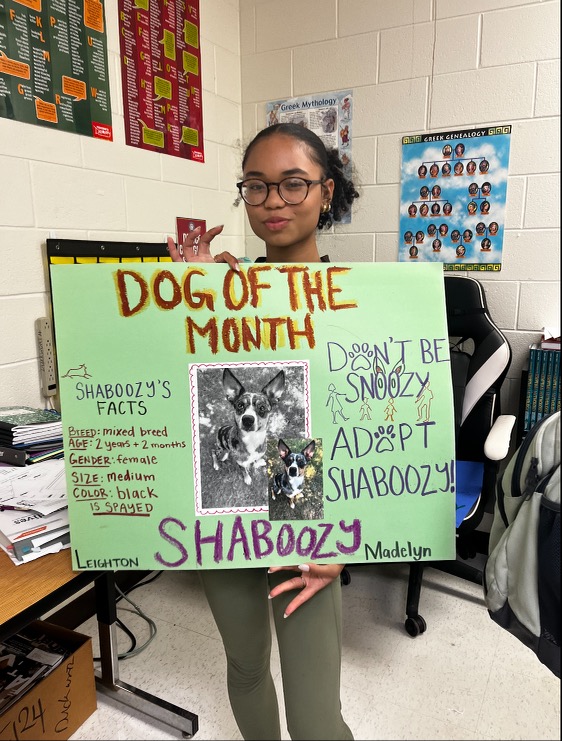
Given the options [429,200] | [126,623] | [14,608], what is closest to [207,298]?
[14,608]

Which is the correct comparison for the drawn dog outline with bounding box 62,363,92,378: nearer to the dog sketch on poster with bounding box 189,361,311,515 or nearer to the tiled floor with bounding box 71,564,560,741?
the dog sketch on poster with bounding box 189,361,311,515

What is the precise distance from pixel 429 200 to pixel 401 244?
18cm

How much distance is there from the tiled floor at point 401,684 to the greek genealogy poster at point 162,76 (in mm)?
1453

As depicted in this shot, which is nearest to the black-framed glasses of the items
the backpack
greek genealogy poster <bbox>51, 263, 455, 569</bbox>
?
greek genealogy poster <bbox>51, 263, 455, 569</bbox>

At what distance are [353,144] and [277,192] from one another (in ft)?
4.10

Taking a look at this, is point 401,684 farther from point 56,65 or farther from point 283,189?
point 56,65

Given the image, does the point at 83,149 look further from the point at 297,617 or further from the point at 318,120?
the point at 297,617

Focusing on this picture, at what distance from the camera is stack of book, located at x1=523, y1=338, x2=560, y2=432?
1698mm

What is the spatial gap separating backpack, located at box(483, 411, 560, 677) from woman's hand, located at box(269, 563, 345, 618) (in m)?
0.22

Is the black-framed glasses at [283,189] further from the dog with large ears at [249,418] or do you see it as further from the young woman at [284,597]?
the dog with large ears at [249,418]

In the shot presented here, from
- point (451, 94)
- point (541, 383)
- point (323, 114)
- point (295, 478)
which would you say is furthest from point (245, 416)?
point (451, 94)

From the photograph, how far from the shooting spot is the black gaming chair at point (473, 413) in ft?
5.10

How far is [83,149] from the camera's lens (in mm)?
1540

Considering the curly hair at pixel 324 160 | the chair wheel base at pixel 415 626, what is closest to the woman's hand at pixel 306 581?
the chair wheel base at pixel 415 626
